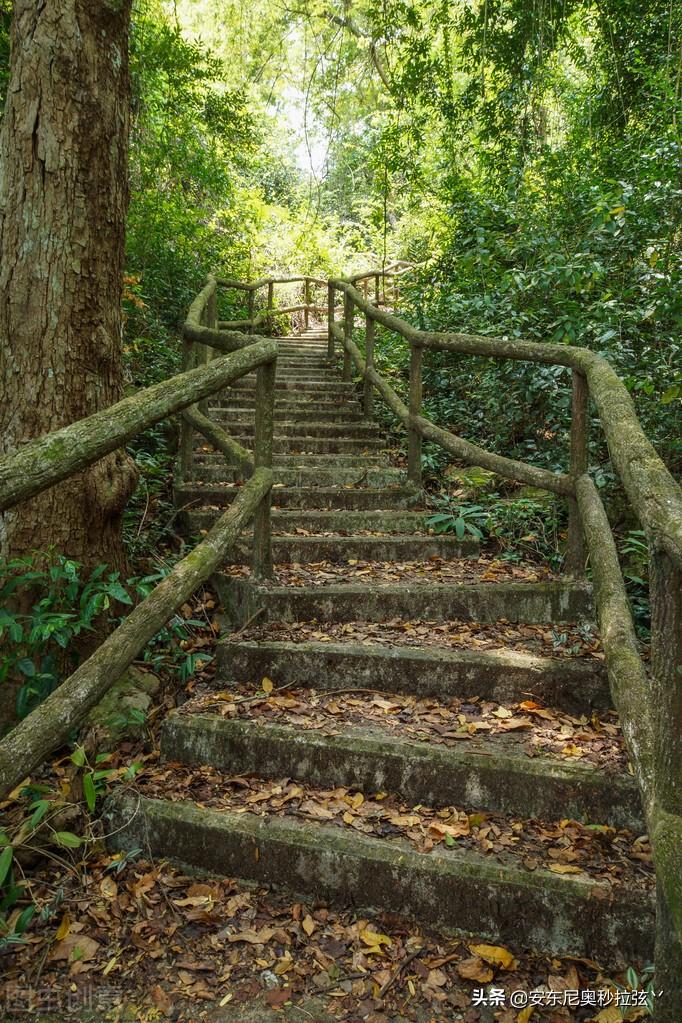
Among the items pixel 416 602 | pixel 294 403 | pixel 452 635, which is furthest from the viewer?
pixel 294 403

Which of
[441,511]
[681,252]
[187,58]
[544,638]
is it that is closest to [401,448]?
[441,511]

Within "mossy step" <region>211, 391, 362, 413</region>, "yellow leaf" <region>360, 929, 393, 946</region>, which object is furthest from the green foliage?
"mossy step" <region>211, 391, 362, 413</region>

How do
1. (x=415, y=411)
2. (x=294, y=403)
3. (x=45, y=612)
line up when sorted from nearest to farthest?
(x=45, y=612), (x=415, y=411), (x=294, y=403)

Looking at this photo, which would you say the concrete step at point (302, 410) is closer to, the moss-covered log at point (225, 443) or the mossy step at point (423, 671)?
the moss-covered log at point (225, 443)

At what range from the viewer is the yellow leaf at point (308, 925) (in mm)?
1852

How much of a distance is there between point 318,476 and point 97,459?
9.02ft

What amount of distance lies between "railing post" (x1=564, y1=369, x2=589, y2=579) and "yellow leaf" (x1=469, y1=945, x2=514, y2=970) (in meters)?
1.68

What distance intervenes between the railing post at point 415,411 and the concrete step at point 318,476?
0.19 metres

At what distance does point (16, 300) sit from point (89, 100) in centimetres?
82

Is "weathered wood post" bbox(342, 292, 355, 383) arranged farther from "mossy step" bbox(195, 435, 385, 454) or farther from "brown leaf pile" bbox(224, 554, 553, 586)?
"brown leaf pile" bbox(224, 554, 553, 586)

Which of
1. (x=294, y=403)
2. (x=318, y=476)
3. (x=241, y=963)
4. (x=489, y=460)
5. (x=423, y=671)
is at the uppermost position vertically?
(x=294, y=403)

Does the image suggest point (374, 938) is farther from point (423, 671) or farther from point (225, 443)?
point (225, 443)

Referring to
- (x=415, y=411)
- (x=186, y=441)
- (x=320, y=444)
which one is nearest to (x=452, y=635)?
(x=415, y=411)

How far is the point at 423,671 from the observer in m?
2.64
